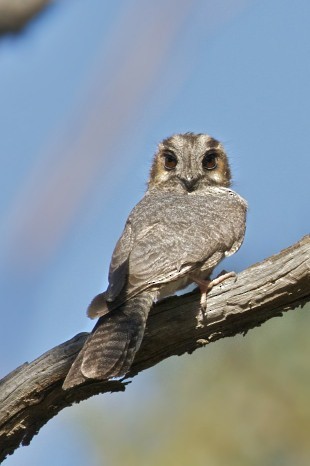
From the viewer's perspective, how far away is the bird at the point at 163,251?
5.26 m

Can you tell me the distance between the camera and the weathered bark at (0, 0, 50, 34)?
4715 mm

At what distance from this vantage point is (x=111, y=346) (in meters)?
5.23

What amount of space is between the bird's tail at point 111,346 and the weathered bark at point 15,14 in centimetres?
162

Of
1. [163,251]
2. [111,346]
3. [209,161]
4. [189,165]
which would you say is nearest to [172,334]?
[111,346]

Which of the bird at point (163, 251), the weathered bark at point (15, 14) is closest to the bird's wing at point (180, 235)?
the bird at point (163, 251)

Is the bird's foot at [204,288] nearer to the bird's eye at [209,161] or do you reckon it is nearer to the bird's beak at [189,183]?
the bird's beak at [189,183]

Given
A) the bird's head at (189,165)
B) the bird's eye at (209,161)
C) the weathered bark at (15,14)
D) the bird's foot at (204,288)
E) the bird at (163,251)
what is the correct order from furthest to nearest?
the bird's eye at (209,161) < the bird's head at (189,165) < the bird's foot at (204,288) < the bird at (163,251) < the weathered bark at (15,14)

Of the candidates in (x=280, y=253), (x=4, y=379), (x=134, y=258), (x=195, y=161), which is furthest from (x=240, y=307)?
(x=195, y=161)

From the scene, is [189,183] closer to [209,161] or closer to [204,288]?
[209,161]

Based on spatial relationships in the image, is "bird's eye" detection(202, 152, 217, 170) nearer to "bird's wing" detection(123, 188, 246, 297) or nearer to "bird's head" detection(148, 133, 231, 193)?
"bird's head" detection(148, 133, 231, 193)

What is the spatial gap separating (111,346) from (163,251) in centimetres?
93

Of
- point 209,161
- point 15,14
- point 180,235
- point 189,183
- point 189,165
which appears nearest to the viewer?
point 15,14

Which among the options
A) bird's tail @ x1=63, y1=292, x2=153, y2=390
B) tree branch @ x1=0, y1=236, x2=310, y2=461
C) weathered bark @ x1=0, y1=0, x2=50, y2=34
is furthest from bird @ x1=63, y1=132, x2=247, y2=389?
weathered bark @ x1=0, y1=0, x2=50, y2=34

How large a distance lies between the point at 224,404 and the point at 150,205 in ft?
7.74
